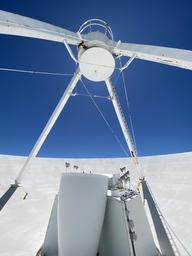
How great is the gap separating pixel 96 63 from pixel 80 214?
3.57m

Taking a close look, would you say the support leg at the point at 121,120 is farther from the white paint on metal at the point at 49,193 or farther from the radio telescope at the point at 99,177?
the white paint on metal at the point at 49,193

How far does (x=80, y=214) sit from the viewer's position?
3941 millimetres

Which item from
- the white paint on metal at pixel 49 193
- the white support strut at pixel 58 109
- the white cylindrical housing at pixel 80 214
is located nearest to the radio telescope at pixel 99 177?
the white cylindrical housing at pixel 80 214

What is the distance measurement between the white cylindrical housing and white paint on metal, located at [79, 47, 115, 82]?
275 cm

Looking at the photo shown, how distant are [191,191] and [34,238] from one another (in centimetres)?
554

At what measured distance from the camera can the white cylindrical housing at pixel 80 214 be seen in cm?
387

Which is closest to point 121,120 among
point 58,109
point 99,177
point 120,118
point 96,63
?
point 120,118

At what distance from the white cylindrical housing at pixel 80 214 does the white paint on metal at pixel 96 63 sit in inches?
108

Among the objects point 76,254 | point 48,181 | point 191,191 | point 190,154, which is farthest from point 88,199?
point 190,154

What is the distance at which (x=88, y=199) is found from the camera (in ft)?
13.4

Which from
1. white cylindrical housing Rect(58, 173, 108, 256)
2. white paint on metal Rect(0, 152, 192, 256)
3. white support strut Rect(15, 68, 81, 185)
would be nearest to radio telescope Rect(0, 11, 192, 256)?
white cylindrical housing Rect(58, 173, 108, 256)

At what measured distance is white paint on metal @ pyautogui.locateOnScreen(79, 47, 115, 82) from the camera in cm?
463

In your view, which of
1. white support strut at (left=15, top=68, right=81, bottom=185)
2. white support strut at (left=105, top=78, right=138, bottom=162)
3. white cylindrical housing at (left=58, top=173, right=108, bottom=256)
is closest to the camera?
white cylindrical housing at (left=58, top=173, right=108, bottom=256)

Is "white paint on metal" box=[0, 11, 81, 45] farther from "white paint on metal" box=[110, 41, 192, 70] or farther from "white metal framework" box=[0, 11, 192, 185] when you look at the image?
"white paint on metal" box=[110, 41, 192, 70]
